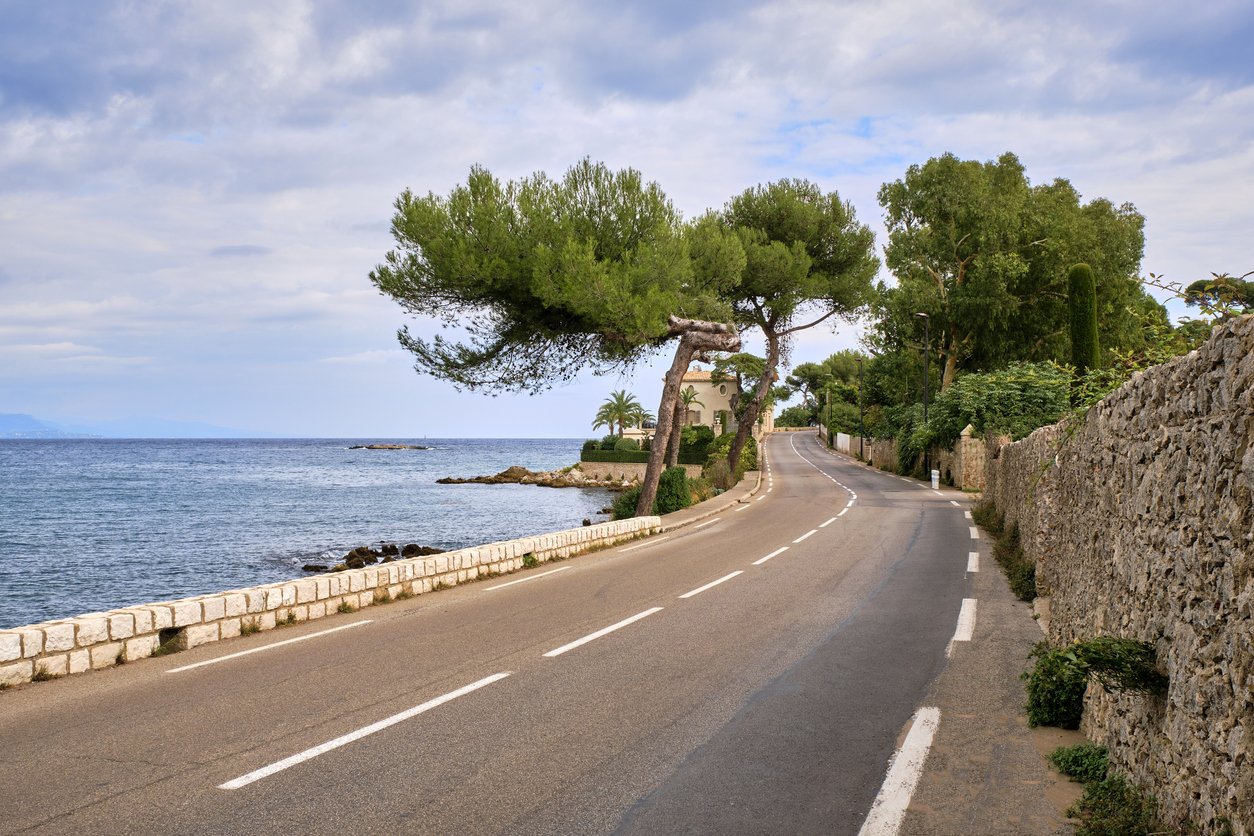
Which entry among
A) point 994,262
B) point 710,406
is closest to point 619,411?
point 710,406

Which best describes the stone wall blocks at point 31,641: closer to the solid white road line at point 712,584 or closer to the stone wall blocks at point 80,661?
the stone wall blocks at point 80,661

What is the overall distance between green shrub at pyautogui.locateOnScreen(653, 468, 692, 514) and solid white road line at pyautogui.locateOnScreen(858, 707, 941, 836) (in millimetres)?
20663

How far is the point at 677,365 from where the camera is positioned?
25.1m

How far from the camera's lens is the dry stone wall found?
3.67 m

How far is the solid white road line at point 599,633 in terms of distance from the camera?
8.78 meters

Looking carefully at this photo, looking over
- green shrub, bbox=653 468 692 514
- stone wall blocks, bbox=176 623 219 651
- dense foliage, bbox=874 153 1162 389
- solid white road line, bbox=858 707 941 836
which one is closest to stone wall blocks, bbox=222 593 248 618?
stone wall blocks, bbox=176 623 219 651

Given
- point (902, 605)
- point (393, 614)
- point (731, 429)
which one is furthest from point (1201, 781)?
point (731, 429)

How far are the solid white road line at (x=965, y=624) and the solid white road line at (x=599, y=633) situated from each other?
138 inches

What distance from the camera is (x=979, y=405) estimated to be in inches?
1319

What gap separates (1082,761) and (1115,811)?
0.91 m

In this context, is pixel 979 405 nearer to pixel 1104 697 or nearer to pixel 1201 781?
pixel 1104 697

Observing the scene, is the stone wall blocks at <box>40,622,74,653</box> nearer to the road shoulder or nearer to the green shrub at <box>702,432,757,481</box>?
the road shoulder

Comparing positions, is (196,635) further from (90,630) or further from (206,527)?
(206,527)

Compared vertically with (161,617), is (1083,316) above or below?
above
